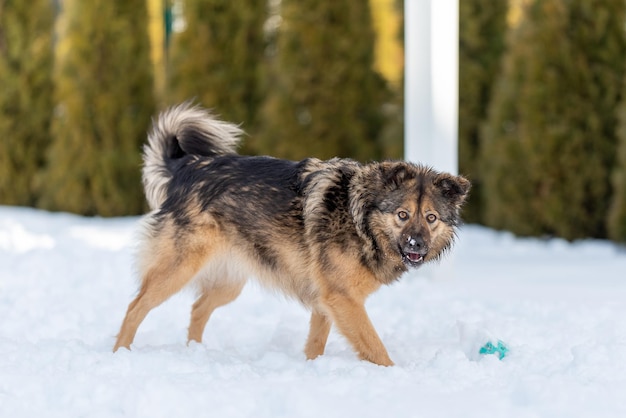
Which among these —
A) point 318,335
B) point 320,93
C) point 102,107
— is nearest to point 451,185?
point 318,335

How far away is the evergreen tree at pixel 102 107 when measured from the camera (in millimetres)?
11086

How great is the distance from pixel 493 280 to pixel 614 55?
3.06 metres

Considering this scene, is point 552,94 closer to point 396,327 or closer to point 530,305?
point 530,305

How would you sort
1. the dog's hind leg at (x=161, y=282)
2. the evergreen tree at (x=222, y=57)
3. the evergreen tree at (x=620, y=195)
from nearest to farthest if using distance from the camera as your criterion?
the dog's hind leg at (x=161, y=282) → the evergreen tree at (x=620, y=195) → the evergreen tree at (x=222, y=57)

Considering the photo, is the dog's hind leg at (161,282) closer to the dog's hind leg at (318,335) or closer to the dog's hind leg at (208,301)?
the dog's hind leg at (208,301)

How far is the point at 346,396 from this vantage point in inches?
132

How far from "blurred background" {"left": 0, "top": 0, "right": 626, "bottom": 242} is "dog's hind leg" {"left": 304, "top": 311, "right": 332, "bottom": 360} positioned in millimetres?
4209

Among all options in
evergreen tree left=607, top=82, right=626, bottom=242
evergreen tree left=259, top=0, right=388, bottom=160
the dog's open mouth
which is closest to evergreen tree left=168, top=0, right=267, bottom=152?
evergreen tree left=259, top=0, right=388, bottom=160

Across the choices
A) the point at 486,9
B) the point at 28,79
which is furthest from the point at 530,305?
the point at 28,79

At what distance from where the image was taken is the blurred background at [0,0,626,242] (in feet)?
Answer: 28.1

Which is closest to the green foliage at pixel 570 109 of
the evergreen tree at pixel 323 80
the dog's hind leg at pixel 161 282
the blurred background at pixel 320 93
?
Result: the blurred background at pixel 320 93

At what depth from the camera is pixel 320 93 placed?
9.95 meters

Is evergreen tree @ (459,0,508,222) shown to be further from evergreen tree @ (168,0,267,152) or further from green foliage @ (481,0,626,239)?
evergreen tree @ (168,0,267,152)

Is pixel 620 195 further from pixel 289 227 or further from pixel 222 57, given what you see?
pixel 222 57
